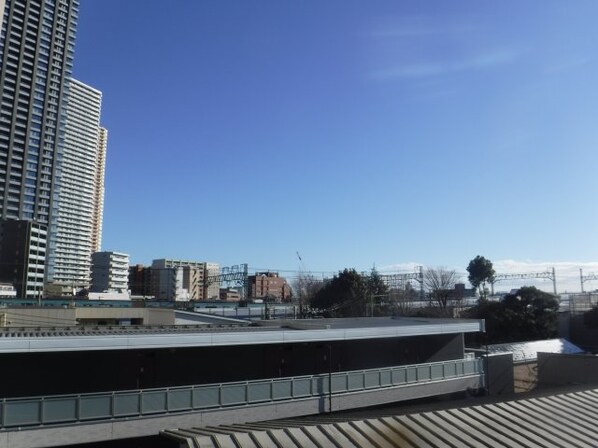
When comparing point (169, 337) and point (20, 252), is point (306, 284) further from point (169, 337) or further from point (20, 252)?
point (169, 337)

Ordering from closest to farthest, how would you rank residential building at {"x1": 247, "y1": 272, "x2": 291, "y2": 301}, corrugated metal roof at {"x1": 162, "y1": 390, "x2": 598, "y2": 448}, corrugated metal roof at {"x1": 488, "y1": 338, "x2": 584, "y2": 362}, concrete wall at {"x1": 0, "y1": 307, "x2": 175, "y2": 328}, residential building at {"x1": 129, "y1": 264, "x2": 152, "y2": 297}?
corrugated metal roof at {"x1": 162, "y1": 390, "x2": 598, "y2": 448}, concrete wall at {"x1": 0, "y1": 307, "x2": 175, "y2": 328}, corrugated metal roof at {"x1": 488, "y1": 338, "x2": 584, "y2": 362}, residential building at {"x1": 129, "y1": 264, "x2": 152, "y2": 297}, residential building at {"x1": 247, "y1": 272, "x2": 291, "y2": 301}

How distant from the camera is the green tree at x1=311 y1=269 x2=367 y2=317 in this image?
246ft

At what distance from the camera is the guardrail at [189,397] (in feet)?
48.2

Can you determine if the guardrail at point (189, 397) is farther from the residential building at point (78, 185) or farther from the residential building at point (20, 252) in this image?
the residential building at point (78, 185)

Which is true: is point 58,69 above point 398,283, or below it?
above

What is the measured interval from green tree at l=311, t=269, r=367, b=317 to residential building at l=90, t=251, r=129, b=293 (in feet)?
266

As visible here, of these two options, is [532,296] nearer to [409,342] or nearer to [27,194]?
[409,342]

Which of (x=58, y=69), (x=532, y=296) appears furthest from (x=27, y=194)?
(x=532, y=296)

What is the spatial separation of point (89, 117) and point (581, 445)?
579 feet

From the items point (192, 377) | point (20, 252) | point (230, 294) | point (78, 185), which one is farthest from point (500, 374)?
point (78, 185)

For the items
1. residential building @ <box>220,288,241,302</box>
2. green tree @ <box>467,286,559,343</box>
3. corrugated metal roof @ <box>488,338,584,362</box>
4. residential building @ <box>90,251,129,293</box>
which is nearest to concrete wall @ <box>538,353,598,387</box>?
corrugated metal roof @ <box>488,338,584,362</box>

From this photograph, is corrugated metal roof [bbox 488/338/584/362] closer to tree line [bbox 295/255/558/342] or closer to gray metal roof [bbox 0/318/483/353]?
→ tree line [bbox 295/255/558/342]

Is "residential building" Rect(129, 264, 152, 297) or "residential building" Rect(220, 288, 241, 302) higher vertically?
"residential building" Rect(129, 264, 152, 297)

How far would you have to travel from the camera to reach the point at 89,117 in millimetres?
168250
